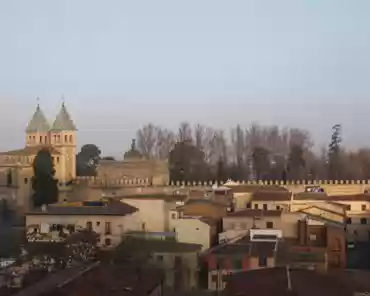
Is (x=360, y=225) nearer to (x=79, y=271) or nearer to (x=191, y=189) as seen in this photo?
(x=191, y=189)

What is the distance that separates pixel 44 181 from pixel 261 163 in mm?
12474

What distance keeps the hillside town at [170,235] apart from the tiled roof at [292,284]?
0.9 inches

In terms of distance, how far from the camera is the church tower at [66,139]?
28.2 meters

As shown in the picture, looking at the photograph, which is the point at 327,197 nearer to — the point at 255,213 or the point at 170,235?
the point at 255,213

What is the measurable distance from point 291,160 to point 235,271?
19691mm

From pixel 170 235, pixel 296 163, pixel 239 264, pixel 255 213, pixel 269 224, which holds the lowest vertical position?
pixel 239 264

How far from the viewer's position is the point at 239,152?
3781 centimetres

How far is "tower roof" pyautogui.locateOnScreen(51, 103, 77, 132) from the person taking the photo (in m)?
28.8

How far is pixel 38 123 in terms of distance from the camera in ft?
94.9

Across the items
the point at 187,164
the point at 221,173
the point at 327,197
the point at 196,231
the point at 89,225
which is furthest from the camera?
the point at 187,164

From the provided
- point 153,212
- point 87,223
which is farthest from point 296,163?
point 87,223

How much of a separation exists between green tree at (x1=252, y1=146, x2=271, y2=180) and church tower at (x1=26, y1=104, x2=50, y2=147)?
958cm

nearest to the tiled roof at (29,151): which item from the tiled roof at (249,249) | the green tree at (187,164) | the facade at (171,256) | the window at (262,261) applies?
the green tree at (187,164)

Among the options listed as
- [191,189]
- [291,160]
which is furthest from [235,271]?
[291,160]
